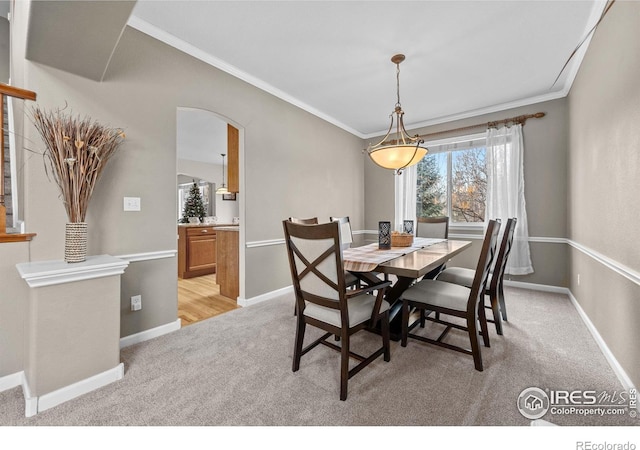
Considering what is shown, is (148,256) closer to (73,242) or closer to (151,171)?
(73,242)

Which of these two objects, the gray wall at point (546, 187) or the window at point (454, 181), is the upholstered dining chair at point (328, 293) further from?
the window at point (454, 181)

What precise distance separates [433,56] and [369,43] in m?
0.72

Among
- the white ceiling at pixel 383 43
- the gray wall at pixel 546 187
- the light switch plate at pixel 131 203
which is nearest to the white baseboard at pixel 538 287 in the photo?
the gray wall at pixel 546 187

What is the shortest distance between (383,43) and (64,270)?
2955 millimetres

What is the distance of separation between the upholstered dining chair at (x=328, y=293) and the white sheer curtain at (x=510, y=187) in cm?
297

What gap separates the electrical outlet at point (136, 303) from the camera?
2.23 meters

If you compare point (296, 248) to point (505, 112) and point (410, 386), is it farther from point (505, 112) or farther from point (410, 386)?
point (505, 112)

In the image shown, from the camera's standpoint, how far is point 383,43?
2510 millimetres

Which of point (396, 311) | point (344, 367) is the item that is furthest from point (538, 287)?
point (344, 367)

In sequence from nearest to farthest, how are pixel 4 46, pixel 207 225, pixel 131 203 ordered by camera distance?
pixel 131 203 → pixel 4 46 → pixel 207 225

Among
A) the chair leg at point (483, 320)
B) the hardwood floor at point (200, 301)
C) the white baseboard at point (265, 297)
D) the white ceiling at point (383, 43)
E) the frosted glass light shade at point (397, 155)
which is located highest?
the white ceiling at point (383, 43)

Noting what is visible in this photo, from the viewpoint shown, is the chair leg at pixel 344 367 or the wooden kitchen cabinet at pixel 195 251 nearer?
the chair leg at pixel 344 367

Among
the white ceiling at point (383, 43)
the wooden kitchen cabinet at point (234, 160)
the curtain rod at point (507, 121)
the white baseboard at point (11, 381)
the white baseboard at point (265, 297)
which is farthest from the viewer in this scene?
the curtain rod at point (507, 121)
